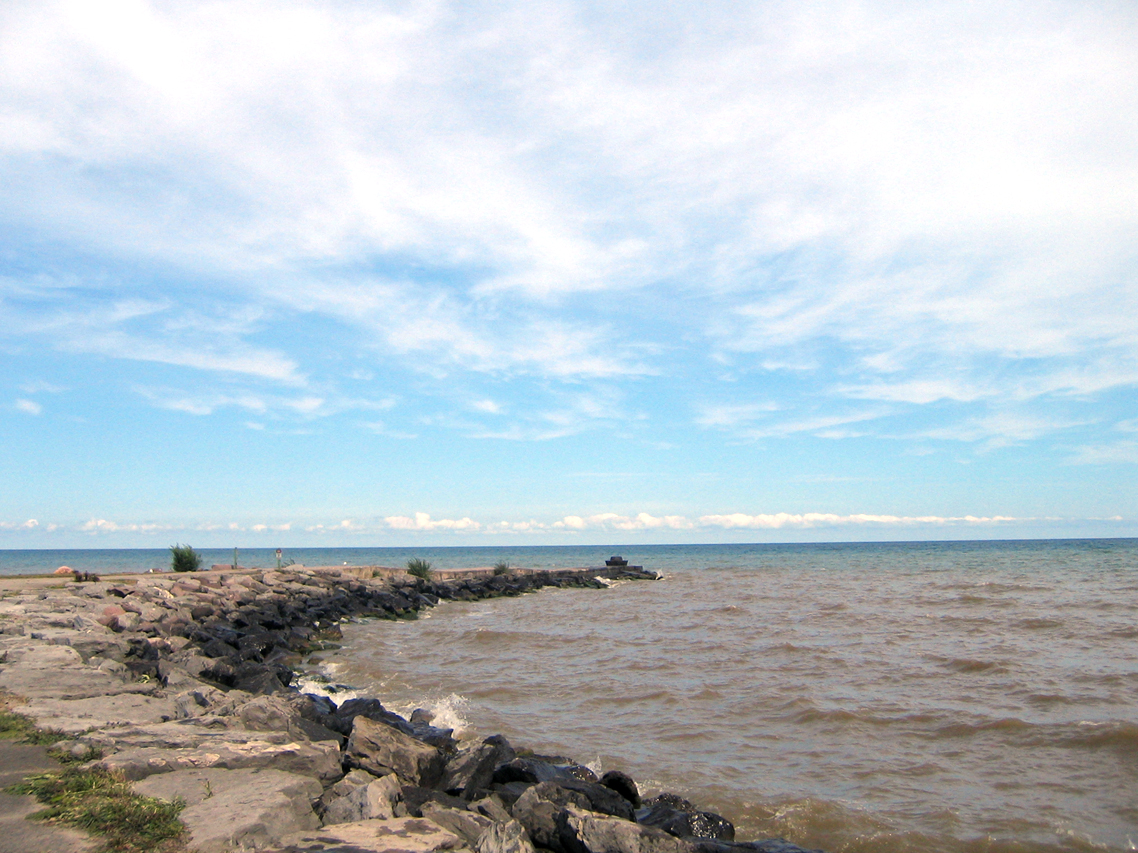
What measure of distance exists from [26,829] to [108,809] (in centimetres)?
43

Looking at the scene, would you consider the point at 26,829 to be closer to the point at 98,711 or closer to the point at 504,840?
Result: the point at 504,840

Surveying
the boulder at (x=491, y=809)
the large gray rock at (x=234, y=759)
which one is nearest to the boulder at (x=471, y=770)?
the boulder at (x=491, y=809)

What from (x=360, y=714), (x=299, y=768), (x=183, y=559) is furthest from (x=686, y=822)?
(x=183, y=559)

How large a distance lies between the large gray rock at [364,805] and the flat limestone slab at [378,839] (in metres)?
0.10

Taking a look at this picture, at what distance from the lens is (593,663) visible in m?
15.1

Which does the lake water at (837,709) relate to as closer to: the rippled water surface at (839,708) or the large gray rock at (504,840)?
the rippled water surface at (839,708)

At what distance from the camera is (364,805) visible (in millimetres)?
5207

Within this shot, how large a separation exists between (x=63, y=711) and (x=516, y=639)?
13123 millimetres

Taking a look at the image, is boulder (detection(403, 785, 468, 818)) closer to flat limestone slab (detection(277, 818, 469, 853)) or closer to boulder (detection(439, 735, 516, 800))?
boulder (detection(439, 735, 516, 800))

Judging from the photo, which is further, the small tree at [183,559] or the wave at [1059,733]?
the small tree at [183,559]

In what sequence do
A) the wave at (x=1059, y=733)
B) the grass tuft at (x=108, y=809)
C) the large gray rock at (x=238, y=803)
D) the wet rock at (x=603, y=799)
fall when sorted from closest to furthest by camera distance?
the grass tuft at (x=108, y=809)
the large gray rock at (x=238, y=803)
the wet rock at (x=603, y=799)
the wave at (x=1059, y=733)

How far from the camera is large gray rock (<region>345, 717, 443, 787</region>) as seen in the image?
6512 millimetres

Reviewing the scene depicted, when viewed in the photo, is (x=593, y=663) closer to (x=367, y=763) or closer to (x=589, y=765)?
(x=589, y=765)

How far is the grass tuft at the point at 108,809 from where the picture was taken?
4.22 metres
